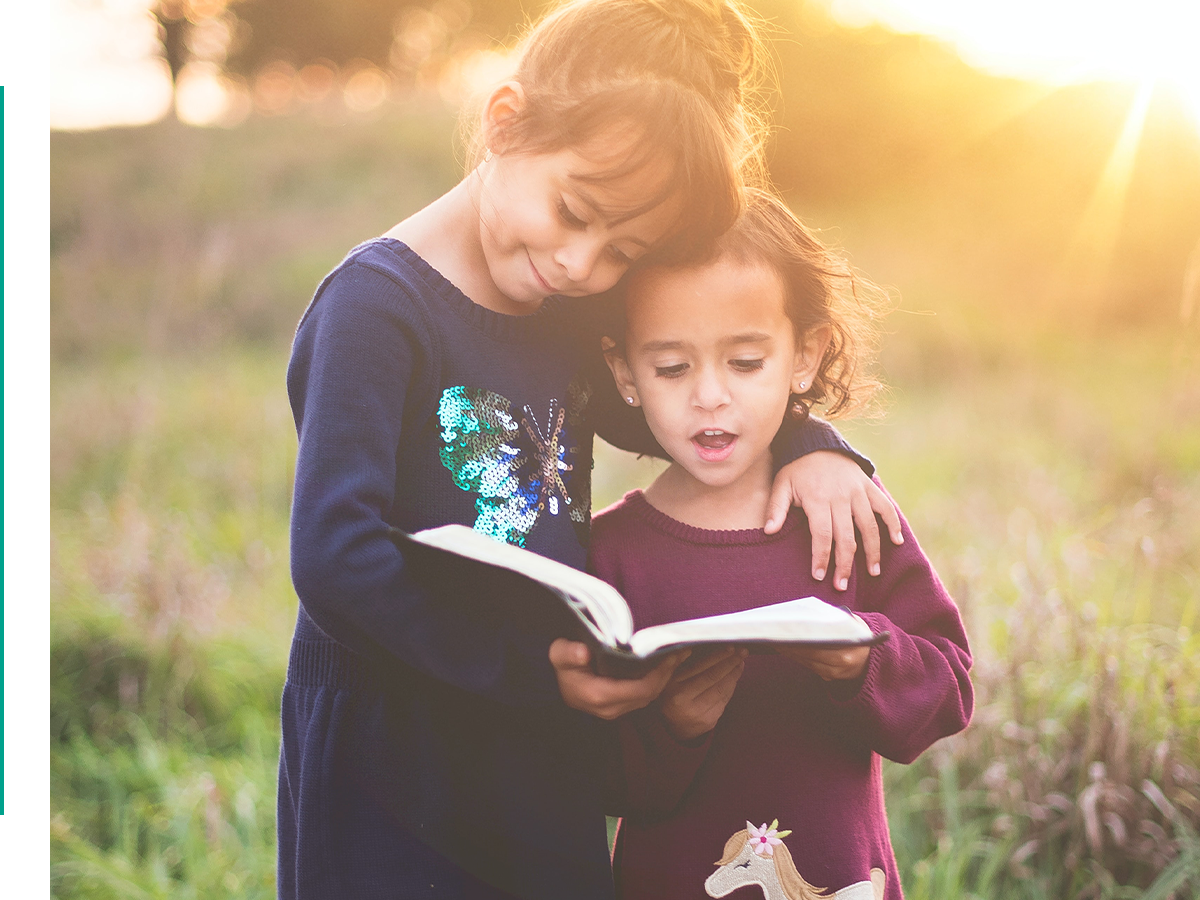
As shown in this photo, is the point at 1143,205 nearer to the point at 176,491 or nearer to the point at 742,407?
the point at 176,491

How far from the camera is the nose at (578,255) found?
4.36 feet

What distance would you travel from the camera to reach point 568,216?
1.34 m

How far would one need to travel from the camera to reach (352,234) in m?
9.77

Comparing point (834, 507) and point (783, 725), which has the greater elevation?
point (834, 507)

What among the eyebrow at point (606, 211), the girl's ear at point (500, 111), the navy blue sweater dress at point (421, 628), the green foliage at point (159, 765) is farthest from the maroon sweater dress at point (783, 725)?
the green foliage at point (159, 765)

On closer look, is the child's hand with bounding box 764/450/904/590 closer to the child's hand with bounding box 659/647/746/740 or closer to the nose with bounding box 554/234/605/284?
the child's hand with bounding box 659/647/746/740

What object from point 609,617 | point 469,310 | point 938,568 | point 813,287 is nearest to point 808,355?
point 813,287

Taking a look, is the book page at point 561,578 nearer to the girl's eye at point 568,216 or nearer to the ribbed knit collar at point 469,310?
the ribbed knit collar at point 469,310

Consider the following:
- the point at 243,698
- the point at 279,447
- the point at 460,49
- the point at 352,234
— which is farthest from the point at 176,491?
the point at 460,49

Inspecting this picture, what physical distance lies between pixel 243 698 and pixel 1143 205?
8.75m

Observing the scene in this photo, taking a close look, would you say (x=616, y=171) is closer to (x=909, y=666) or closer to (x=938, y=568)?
(x=909, y=666)

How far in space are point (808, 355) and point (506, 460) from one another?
0.52 m

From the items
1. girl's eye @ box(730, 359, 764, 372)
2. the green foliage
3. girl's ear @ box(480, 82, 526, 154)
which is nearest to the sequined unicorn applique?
girl's eye @ box(730, 359, 764, 372)

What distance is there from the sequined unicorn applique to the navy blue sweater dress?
0.60ft
